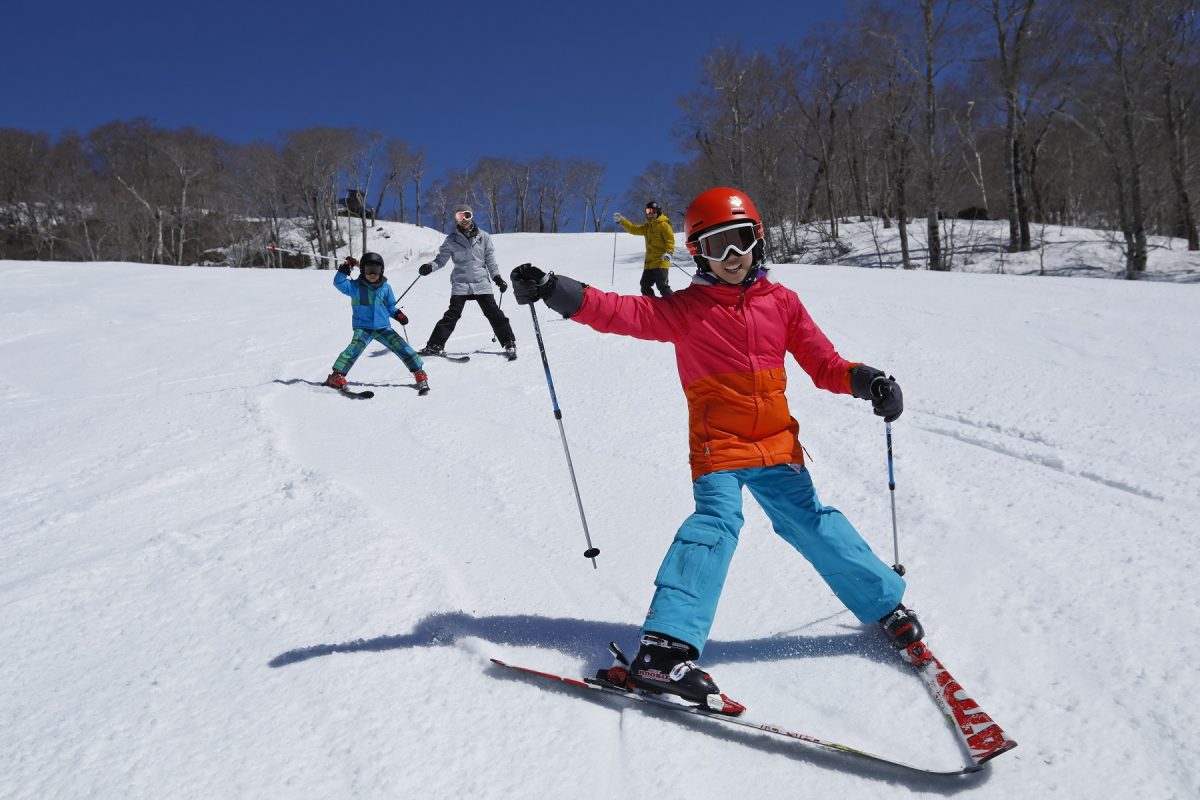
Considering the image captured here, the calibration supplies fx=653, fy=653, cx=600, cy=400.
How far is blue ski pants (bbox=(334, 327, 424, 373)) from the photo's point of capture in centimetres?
630

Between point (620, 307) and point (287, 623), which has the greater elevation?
point (620, 307)

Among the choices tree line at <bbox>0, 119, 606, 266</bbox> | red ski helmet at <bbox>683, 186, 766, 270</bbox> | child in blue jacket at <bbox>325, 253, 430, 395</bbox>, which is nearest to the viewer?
red ski helmet at <bbox>683, 186, 766, 270</bbox>

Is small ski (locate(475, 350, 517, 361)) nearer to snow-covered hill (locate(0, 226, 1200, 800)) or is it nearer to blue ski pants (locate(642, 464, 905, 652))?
snow-covered hill (locate(0, 226, 1200, 800))

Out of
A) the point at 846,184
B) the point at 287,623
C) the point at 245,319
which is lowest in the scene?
the point at 287,623

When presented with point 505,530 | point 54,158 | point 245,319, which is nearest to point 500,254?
point 245,319

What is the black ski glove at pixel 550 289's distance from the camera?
2.36m

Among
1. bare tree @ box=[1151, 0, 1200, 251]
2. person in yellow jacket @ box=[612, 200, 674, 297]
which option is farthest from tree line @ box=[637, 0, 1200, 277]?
person in yellow jacket @ box=[612, 200, 674, 297]

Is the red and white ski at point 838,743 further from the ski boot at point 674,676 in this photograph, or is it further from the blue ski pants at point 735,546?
the blue ski pants at point 735,546

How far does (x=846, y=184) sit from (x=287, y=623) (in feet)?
143

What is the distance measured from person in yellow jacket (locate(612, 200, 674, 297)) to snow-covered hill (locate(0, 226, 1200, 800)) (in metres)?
4.47

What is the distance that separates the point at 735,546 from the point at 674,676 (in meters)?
0.47

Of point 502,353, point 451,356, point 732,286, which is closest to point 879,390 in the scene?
point 732,286

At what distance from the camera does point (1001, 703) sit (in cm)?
203

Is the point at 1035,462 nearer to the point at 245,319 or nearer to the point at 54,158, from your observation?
the point at 245,319
